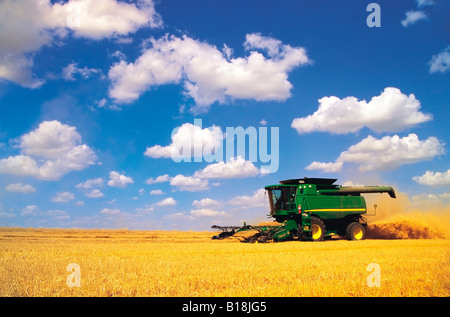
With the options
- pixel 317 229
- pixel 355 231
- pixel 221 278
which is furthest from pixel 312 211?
pixel 221 278

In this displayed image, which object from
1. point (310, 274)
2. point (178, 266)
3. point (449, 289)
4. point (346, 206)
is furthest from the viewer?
point (346, 206)

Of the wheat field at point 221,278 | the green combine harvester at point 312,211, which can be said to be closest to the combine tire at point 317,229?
the green combine harvester at point 312,211

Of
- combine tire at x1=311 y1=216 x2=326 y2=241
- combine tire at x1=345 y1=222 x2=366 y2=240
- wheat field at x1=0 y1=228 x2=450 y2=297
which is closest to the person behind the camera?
wheat field at x1=0 y1=228 x2=450 y2=297

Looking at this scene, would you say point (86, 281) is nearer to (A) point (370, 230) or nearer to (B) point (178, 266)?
(B) point (178, 266)

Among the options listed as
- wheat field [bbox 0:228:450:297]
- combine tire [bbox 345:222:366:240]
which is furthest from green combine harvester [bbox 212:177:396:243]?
wheat field [bbox 0:228:450:297]

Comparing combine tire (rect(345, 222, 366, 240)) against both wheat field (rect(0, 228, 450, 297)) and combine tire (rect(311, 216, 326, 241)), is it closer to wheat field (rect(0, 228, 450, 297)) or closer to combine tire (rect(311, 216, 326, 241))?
combine tire (rect(311, 216, 326, 241))

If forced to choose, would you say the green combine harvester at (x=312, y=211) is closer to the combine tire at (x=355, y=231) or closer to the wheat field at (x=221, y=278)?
the combine tire at (x=355, y=231)

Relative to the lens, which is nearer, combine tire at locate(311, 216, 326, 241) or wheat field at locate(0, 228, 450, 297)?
wheat field at locate(0, 228, 450, 297)

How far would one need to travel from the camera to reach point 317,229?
21000 mm

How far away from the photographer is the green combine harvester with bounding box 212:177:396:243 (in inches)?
803

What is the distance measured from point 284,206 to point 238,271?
1302 centimetres

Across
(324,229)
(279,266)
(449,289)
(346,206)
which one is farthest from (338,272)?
(346,206)

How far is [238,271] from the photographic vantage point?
8.84 meters
